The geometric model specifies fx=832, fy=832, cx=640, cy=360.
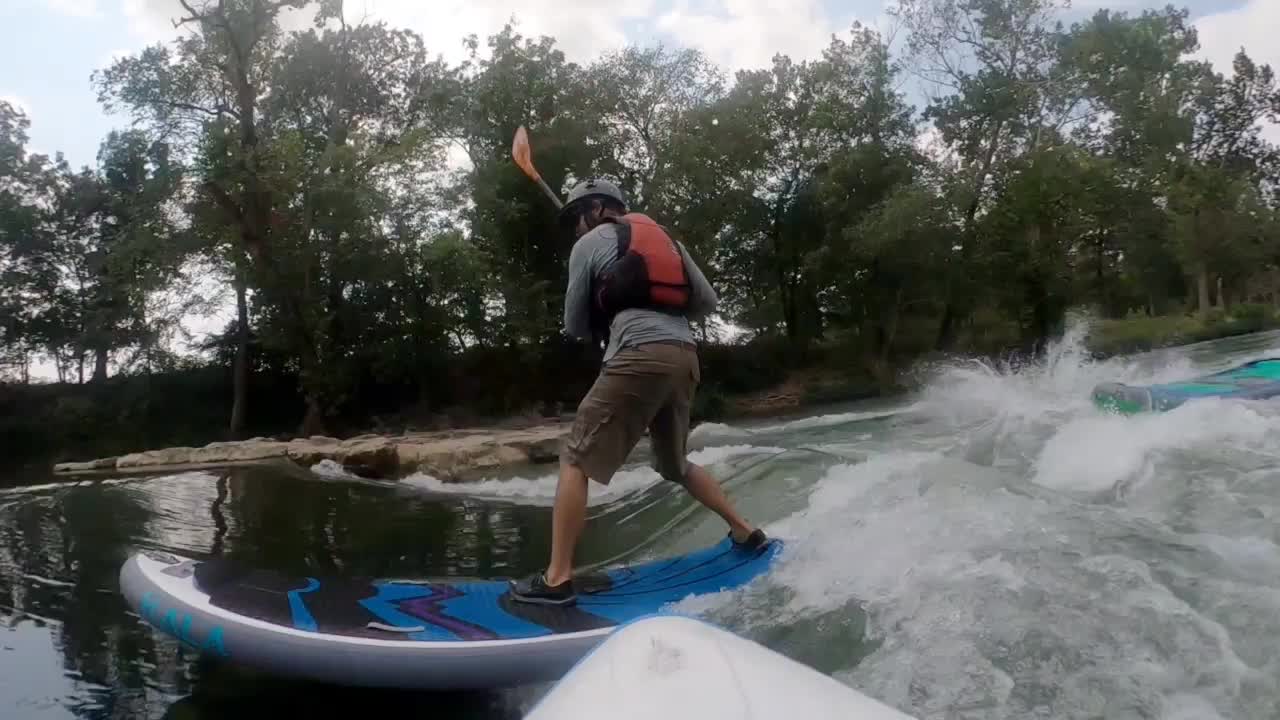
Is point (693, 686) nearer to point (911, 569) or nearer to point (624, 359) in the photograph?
point (911, 569)

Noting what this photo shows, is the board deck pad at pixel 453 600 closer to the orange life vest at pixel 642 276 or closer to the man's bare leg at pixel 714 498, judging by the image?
the man's bare leg at pixel 714 498

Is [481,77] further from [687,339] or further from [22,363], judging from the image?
[687,339]

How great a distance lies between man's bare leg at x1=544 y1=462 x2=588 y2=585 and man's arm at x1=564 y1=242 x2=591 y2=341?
0.49 meters

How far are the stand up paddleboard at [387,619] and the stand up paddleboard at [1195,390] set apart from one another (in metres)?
3.76

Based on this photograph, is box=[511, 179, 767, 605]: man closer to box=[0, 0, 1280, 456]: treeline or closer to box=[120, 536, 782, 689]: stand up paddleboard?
box=[120, 536, 782, 689]: stand up paddleboard

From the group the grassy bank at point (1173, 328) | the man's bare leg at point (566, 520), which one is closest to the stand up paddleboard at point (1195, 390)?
the man's bare leg at point (566, 520)

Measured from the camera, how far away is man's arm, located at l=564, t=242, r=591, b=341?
267 centimetres

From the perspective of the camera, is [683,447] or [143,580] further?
[683,447]

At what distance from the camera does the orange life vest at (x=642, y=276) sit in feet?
8.61

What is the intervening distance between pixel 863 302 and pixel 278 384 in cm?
1343

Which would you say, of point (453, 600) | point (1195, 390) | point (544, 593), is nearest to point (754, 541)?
point (544, 593)

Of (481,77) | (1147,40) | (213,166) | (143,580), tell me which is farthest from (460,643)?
(1147,40)

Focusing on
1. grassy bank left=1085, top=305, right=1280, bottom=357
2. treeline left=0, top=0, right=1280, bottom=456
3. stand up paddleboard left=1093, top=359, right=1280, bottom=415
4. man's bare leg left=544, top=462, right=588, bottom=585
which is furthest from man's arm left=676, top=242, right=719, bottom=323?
grassy bank left=1085, top=305, right=1280, bottom=357

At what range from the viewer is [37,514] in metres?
5.15
